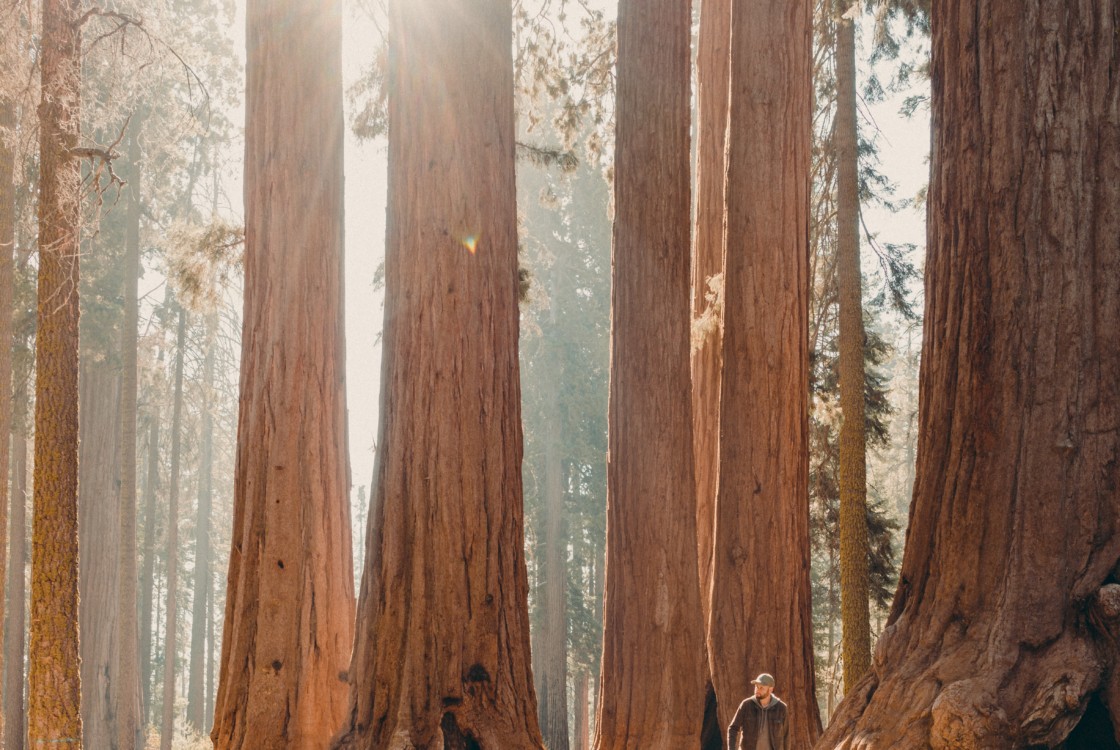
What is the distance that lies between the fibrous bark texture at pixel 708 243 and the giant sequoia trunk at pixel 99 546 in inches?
618

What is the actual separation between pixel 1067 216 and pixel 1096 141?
296mm

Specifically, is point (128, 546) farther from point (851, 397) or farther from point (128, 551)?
point (851, 397)

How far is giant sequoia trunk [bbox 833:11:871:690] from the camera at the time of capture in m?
13.0

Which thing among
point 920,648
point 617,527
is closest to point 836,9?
point 617,527

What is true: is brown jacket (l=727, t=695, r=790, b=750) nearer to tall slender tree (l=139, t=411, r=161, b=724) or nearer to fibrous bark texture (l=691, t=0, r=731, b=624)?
fibrous bark texture (l=691, t=0, r=731, b=624)

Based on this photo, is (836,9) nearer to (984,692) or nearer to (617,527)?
(617,527)

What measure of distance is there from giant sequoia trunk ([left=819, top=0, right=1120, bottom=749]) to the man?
3.65 m

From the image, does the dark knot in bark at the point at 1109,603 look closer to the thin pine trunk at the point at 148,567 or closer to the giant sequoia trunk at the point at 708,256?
the giant sequoia trunk at the point at 708,256

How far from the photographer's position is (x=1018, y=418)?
12.7ft

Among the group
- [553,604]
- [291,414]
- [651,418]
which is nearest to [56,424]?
[291,414]

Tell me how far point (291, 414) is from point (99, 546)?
18782mm

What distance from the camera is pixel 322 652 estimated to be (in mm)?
8102

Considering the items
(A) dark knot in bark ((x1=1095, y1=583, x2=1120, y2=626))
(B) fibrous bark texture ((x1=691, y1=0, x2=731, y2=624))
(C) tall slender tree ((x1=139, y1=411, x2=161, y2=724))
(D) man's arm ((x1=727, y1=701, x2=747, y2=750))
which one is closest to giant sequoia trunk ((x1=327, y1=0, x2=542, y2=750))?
(D) man's arm ((x1=727, y1=701, x2=747, y2=750))

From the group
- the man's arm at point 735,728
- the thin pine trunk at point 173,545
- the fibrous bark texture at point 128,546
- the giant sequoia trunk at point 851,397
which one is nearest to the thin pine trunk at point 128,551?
the fibrous bark texture at point 128,546
